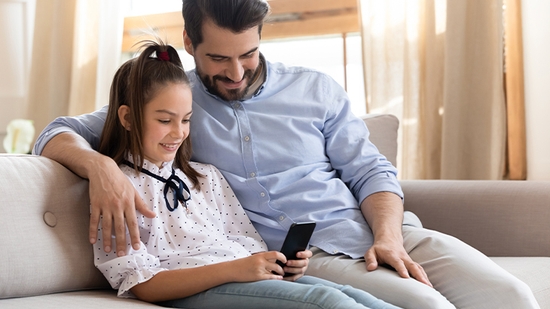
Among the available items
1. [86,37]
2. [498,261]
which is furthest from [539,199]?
[86,37]

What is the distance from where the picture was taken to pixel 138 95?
4.68ft

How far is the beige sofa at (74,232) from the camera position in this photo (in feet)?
4.08

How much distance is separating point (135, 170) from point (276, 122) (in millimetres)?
407

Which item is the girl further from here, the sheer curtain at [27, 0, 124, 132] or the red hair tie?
the sheer curtain at [27, 0, 124, 132]

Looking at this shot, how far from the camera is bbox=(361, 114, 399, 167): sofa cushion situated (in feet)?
6.64

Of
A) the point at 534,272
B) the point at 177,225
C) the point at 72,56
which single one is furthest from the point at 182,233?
the point at 72,56

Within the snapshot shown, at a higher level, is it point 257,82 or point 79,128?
point 257,82

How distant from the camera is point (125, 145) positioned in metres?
1.45

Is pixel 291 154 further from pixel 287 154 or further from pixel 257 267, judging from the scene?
pixel 257 267

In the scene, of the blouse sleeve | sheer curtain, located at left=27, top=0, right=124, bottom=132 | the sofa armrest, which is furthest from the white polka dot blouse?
sheer curtain, located at left=27, top=0, right=124, bottom=132

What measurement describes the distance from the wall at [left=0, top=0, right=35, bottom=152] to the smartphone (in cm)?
290

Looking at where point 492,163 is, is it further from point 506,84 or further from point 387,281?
point 387,281

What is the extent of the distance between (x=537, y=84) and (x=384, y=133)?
760 mm

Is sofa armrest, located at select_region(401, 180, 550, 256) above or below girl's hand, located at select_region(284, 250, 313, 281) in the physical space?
above
